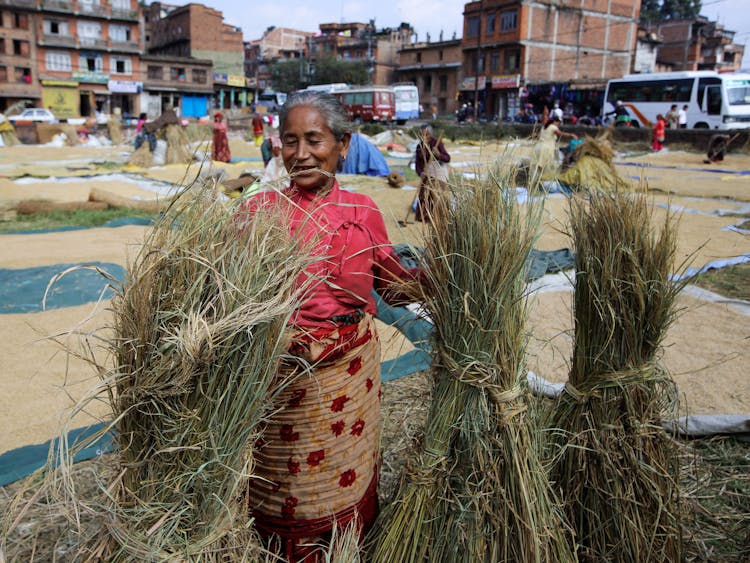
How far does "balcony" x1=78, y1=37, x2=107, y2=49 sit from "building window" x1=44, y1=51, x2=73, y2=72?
1.31m

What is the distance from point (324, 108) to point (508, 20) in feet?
127

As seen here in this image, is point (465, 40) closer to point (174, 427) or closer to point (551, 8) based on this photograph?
point (551, 8)

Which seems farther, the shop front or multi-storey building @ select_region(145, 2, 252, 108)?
multi-storey building @ select_region(145, 2, 252, 108)

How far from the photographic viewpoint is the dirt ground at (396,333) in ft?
8.45

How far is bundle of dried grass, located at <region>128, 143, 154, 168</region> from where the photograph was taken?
12492mm

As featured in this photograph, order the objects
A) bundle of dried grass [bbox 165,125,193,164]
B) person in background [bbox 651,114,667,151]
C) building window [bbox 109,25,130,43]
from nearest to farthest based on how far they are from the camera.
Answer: bundle of dried grass [bbox 165,125,193,164] < person in background [bbox 651,114,667,151] < building window [bbox 109,25,130,43]

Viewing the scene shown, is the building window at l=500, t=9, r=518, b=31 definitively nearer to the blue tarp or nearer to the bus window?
the bus window

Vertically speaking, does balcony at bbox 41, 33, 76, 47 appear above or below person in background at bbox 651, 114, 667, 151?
above

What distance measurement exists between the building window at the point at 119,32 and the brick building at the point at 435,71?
20.5 meters

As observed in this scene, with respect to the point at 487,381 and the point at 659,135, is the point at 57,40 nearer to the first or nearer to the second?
the point at 659,135

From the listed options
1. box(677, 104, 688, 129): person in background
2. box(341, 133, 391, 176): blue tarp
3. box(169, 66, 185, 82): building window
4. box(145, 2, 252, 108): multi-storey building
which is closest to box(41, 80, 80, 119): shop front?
box(169, 66, 185, 82): building window

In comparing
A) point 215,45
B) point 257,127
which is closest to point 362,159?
point 257,127

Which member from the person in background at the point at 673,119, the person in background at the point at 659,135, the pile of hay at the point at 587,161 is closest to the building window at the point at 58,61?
the person in background at the point at 673,119

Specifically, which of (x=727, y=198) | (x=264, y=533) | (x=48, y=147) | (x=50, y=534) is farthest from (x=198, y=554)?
(x=48, y=147)
